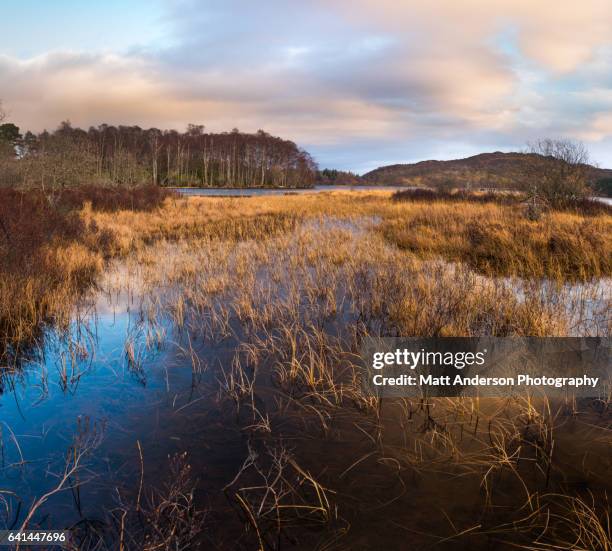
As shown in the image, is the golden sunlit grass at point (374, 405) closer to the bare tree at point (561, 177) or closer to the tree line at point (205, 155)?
the bare tree at point (561, 177)

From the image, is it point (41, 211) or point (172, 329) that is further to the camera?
point (41, 211)

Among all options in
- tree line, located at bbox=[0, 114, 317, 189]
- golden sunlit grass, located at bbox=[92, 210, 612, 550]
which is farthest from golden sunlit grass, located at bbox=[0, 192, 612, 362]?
tree line, located at bbox=[0, 114, 317, 189]

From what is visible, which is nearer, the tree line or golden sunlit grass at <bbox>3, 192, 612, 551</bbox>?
golden sunlit grass at <bbox>3, 192, 612, 551</bbox>

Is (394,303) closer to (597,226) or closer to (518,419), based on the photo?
(518,419)

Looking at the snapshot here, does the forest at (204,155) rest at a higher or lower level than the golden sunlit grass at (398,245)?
higher

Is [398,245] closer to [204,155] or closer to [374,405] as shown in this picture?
[374,405]

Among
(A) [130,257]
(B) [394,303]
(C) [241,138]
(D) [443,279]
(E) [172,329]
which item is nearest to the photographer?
(E) [172,329]

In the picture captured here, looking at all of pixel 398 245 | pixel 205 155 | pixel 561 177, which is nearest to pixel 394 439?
pixel 398 245

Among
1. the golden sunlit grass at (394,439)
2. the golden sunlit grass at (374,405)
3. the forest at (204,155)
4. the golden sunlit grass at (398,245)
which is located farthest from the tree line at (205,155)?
the golden sunlit grass at (394,439)

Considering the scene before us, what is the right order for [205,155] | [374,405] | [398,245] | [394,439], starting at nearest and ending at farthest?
[394,439]
[374,405]
[398,245]
[205,155]

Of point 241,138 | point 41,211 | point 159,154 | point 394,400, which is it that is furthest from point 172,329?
point 241,138

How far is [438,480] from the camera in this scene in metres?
2.79

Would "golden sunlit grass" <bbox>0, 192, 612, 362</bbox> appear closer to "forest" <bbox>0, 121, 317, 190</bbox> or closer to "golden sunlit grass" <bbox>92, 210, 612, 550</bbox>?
"golden sunlit grass" <bbox>92, 210, 612, 550</bbox>

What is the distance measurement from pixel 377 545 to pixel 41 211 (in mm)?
13114
